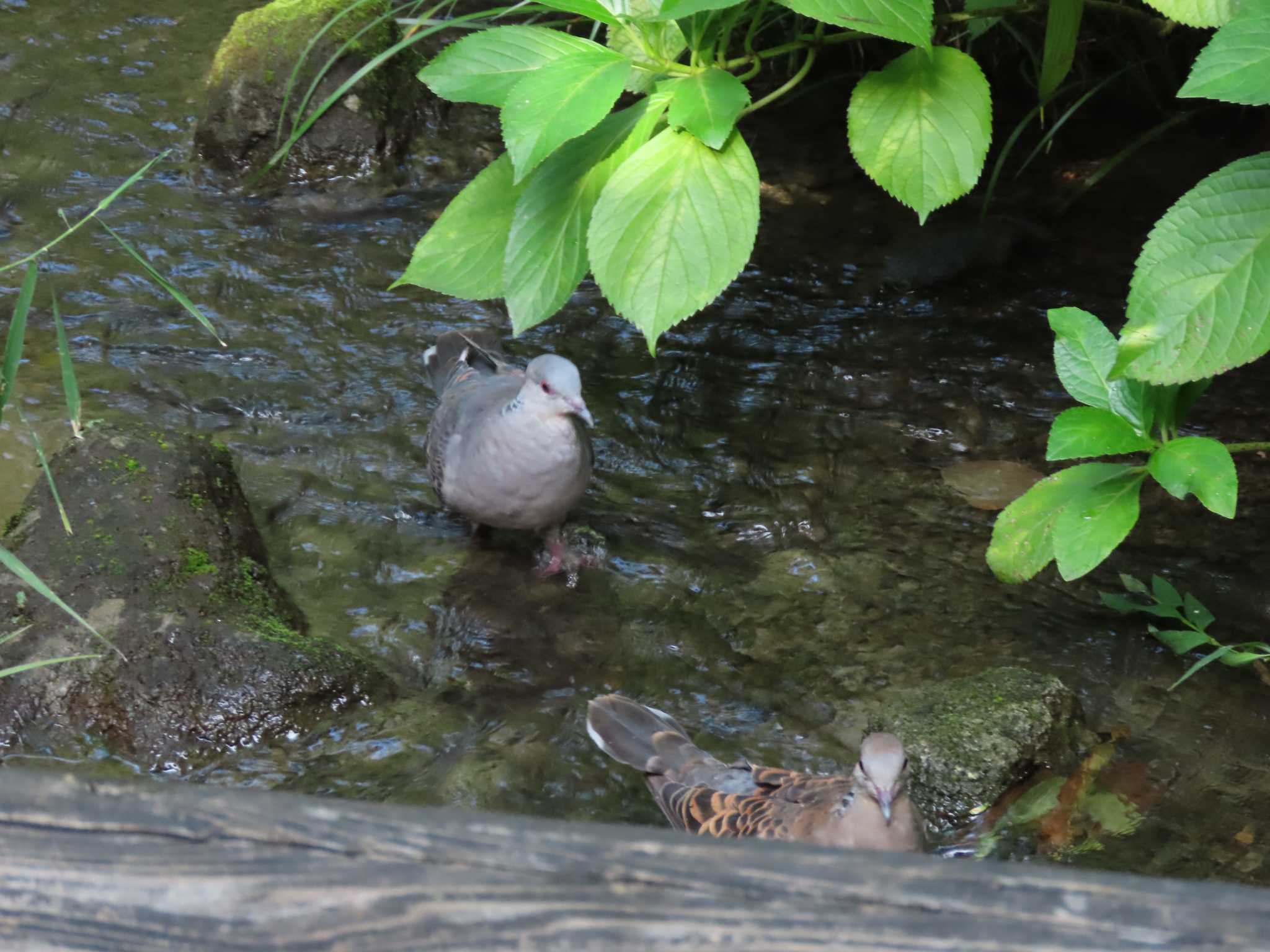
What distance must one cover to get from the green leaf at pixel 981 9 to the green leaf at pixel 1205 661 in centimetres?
204

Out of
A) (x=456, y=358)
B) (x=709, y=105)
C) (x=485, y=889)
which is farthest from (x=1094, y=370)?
(x=485, y=889)

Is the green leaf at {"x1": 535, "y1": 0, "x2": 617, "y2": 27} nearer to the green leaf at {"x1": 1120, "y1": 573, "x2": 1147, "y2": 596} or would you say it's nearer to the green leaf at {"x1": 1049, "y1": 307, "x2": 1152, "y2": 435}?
the green leaf at {"x1": 1049, "y1": 307, "x2": 1152, "y2": 435}

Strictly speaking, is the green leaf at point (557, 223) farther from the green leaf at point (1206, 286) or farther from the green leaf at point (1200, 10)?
the green leaf at point (1206, 286)

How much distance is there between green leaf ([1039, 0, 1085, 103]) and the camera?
12.0 ft

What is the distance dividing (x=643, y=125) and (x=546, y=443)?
42.9 inches

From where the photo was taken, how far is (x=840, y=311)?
5.20 m

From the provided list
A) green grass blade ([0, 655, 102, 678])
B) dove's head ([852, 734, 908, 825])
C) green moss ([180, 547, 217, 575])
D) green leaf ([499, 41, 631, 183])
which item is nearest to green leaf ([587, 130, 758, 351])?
green leaf ([499, 41, 631, 183])

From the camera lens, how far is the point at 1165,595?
3.59 meters

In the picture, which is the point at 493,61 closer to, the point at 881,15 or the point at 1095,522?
the point at 881,15

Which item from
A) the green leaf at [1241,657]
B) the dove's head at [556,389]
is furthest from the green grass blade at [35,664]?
the green leaf at [1241,657]

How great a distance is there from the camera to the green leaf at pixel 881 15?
2723mm

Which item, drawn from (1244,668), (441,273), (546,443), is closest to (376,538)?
(546,443)

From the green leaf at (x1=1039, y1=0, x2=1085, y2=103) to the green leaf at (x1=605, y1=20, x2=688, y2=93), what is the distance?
3.81 feet

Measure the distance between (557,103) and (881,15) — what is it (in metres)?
0.77
